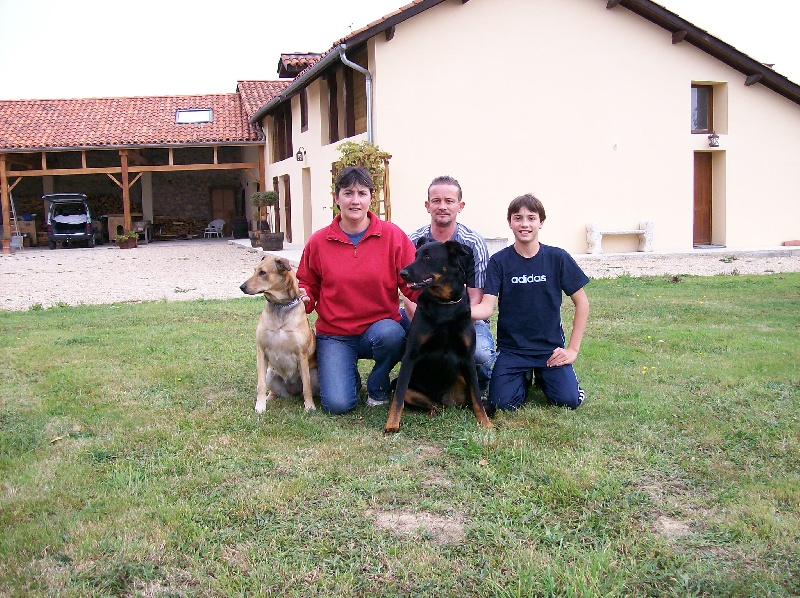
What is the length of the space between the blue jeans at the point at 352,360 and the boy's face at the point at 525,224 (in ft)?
3.12

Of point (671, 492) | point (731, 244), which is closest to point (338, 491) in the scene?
point (671, 492)

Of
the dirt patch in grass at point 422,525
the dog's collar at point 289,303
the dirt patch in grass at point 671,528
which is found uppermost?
the dog's collar at point 289,303

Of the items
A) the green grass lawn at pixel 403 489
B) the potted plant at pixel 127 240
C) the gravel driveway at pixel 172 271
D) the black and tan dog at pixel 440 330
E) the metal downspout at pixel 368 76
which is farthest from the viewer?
the potted plant at pixel 127 240

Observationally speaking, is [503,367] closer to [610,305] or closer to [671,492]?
[671,492]

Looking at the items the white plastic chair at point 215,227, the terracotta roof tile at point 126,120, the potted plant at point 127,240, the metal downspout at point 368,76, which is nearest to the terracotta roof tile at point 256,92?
the terracotta roof tile at point 126,120

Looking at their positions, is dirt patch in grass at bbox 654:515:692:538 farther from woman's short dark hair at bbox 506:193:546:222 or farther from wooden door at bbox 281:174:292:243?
wooden door at bbox 281:174:292:243

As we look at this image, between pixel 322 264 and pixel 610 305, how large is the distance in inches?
200

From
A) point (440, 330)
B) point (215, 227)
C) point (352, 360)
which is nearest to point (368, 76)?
point (352, 360)

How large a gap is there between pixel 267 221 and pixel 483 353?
18950 millimetres

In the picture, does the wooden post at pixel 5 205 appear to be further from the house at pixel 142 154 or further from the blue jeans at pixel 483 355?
the blue jeans at pixel 483 355

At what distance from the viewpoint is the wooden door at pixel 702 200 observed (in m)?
17.5

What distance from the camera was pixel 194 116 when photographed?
27.0m

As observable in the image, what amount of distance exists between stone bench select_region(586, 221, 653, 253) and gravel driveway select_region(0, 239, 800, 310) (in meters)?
0.57

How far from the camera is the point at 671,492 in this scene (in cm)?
321
